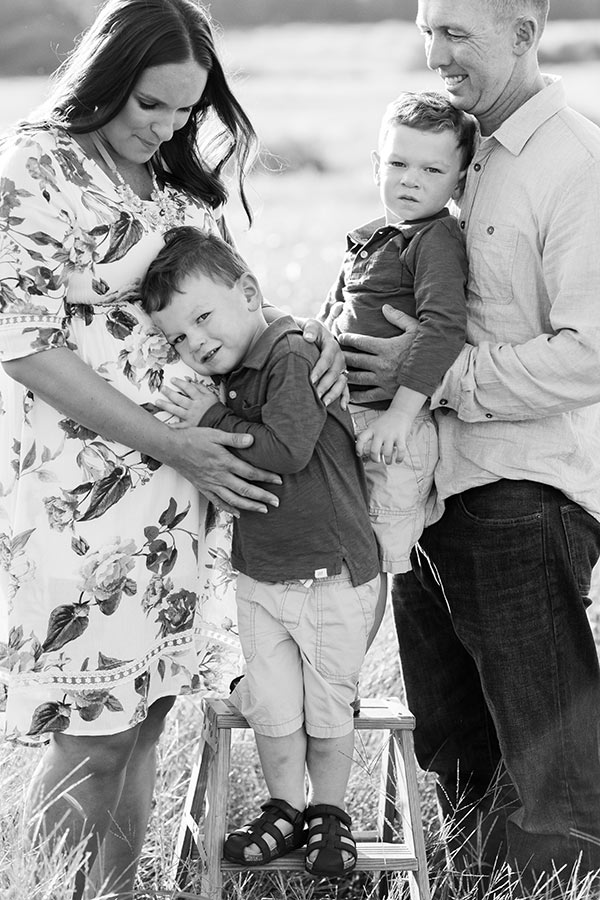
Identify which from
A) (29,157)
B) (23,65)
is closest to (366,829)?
(29,157)

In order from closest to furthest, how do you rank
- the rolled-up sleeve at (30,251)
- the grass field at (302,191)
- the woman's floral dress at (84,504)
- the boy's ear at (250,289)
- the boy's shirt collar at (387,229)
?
the rolled-up sleeve at (30,251), the woman's floral dress at (84,504), the boy's ear at (250,289), the boy's shirt collar at (387,229), the grass field at (302,191)

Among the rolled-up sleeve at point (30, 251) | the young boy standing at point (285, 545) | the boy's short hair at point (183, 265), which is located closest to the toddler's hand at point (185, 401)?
the young boy standing at point (285, 545)

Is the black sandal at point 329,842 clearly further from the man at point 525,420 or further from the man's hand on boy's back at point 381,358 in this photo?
the man's hand on boy's back at point 381,358

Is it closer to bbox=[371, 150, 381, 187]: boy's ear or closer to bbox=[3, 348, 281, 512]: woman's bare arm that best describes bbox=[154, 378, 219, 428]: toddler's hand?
bbox=[3, 348, 281, 512]: woman's bare arm

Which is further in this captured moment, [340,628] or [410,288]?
[410,288]

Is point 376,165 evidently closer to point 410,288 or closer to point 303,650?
point 410,288

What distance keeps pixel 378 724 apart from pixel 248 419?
2.61 ft

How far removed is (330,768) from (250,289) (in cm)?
111

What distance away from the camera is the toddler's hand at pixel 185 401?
8.82 ft

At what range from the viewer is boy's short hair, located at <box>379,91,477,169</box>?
109 inches

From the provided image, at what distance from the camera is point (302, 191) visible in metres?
18.6

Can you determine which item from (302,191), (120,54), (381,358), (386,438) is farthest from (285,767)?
(302,191)

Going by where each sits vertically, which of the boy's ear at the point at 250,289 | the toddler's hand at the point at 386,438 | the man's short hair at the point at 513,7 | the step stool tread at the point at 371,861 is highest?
the man's short hair at the point at 513,7

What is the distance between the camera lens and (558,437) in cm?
285
